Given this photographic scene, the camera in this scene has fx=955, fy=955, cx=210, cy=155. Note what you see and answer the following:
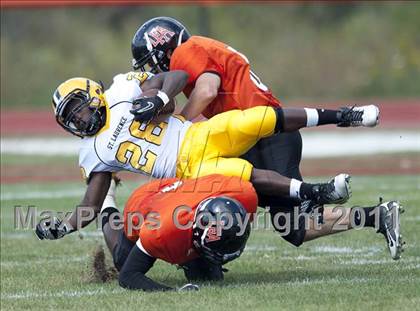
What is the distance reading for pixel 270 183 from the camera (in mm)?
5602

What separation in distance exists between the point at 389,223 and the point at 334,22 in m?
20.9

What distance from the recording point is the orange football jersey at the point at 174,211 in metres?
5.25

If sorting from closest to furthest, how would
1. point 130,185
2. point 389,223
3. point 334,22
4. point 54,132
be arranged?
point 389,223 < point 130,185 < point 54,132 < point 334,22

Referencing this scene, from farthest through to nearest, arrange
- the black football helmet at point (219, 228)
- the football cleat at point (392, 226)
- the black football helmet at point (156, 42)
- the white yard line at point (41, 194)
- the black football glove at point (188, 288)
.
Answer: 1. the white yard line at point (41, 194)
2. the black football helmet at point (156, 42)
3. the football cleat at point (392, 226)
4. the black football glove at point (188, 288)
5. the black football helmet at point (219, 228)

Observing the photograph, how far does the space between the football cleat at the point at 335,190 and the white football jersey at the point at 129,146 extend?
2.97ft

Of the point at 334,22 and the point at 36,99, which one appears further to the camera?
the point at 334,22

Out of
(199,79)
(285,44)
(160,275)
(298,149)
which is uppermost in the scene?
(285,44)

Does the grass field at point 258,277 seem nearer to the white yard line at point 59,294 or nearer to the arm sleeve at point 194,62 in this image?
the white yard line at point 59,294

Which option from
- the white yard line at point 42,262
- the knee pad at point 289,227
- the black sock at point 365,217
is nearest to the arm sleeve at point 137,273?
the knee pad at point 289,227

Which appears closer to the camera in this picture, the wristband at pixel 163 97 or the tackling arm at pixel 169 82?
the wristband at pixel 163 97

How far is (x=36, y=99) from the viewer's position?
21.8 meters

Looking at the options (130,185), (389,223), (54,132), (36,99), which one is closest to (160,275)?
(389,223)

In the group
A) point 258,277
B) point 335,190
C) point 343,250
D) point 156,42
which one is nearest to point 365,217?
point 335,190

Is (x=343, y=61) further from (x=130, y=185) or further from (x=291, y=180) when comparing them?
(x=291, y=180)
